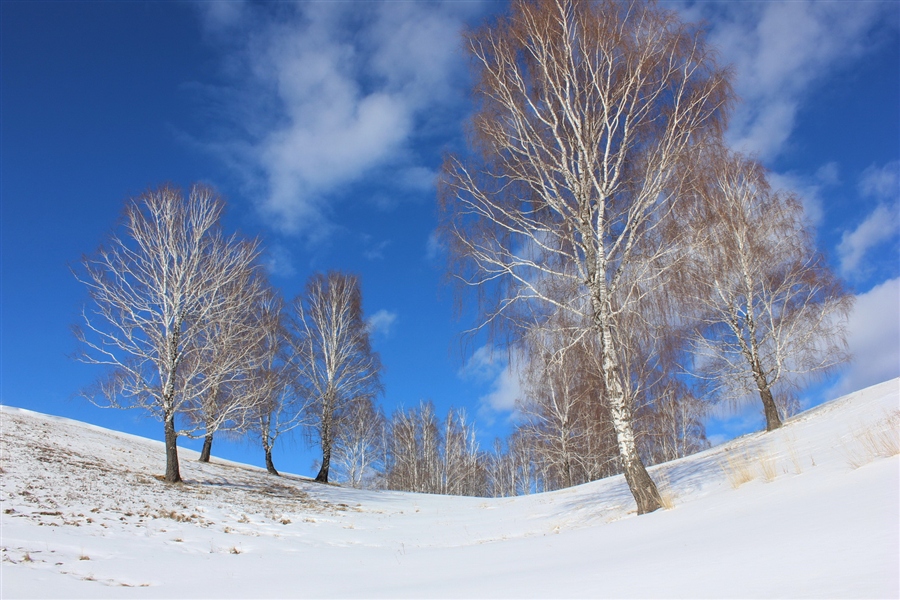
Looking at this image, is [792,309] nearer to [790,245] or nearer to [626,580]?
[790,245]

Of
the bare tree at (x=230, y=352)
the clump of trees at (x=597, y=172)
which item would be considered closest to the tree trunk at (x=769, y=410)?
the clump of trees at (x=597, y=172)

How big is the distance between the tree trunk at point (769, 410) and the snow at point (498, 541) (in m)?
4.52

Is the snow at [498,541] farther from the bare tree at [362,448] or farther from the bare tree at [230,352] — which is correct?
the bare tree at [362,448]

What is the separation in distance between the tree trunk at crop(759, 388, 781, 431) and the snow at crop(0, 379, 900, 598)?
4.52 metres

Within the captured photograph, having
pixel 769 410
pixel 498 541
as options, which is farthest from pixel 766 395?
pixel 498 541

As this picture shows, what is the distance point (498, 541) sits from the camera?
23.4ft

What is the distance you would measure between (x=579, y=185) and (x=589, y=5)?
3.09 metres

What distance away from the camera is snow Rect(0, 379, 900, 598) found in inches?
99.8

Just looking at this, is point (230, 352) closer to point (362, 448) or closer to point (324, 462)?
point (324, 462)

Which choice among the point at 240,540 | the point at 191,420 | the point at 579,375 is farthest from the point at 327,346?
the point at 240,540

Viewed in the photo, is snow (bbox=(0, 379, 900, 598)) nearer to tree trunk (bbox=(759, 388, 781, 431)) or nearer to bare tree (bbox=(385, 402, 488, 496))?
tree trunk (bbox=(759, 388, 781, 431))

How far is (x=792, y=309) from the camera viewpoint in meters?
15.8

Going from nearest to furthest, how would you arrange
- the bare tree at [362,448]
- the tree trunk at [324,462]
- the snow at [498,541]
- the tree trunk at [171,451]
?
1. the snow at [498,541]
2. the tree trunk at [171,451]
3. the tree trunk at [324,462]
4. the bare tree at [362,448]

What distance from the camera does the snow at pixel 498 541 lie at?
8.32 feet
